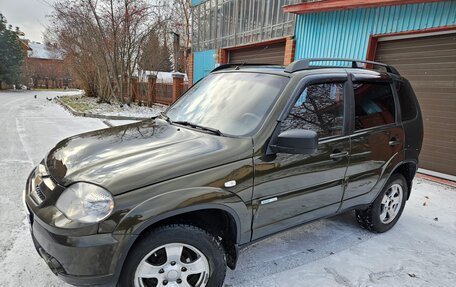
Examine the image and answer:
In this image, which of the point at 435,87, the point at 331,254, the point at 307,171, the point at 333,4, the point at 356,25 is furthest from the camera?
the point at 356,25

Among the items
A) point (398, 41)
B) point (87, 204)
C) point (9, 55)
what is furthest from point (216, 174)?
point (9, 55)

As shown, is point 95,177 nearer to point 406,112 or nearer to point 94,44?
point 406,112

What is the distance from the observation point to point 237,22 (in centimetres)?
1152

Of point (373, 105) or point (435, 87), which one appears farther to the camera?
point (435, 87)

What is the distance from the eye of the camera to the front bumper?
5.90 feet

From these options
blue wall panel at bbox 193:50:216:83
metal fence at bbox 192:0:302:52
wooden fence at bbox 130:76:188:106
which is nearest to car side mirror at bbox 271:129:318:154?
metal fence at bbox 192:0:302:52

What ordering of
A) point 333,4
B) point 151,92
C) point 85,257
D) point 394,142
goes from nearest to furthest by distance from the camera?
1. point 85,257
2. point 394,142
3. point 333,4
4. point 151,92

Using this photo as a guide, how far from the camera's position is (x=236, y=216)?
7.41 feet

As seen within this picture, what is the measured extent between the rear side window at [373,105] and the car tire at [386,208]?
79cm

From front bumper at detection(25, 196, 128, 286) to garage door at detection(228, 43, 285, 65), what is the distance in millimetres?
8811

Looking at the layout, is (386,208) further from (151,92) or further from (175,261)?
(151,92)

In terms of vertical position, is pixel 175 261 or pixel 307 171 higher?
pixel 307 171

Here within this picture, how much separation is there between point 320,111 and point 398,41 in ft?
16.8

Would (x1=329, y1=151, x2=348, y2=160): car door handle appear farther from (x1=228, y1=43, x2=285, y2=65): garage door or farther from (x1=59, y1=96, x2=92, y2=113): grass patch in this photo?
(x1=59, y1=96, x2=92, y2=113): grass patch
